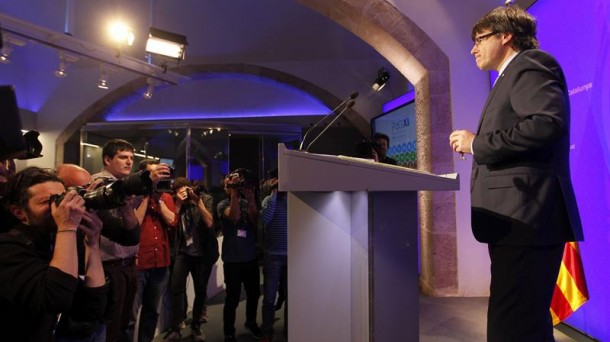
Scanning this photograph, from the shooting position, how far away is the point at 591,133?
217 centimetres

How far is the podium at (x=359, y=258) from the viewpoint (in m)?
1.09

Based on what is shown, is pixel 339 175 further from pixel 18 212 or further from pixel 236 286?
pixel 236 286

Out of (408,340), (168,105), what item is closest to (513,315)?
(408,340)

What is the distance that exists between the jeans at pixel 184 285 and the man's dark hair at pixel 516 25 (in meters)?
2.64

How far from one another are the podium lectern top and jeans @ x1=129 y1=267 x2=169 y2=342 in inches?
79.2

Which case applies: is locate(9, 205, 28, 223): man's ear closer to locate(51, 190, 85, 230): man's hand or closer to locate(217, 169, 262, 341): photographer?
locate(51, 190, 85, 230): man's hand

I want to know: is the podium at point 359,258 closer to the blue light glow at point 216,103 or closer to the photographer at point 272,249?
the photographer at point 272,249

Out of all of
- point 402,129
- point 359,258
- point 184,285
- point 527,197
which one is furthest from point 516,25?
point 402,129

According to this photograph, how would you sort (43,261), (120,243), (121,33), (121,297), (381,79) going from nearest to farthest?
1. (43,261)
2. (120,243)
3. (121,297)
4. (121,33)
5. (381,79)

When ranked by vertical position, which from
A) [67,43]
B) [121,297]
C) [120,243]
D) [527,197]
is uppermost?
[67,43]

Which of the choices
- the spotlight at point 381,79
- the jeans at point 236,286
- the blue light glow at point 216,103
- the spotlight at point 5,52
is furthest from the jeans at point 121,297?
the blue light glow at point 216,103

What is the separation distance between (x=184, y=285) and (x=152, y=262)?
533mm

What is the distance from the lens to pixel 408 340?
45.3 inches

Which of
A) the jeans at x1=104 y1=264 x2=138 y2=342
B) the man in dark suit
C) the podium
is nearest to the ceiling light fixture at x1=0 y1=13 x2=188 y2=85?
the jeans at x1=104 y1=264 x2=138 y2=342
